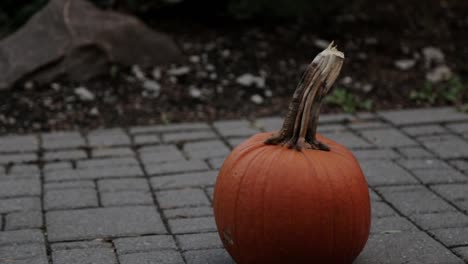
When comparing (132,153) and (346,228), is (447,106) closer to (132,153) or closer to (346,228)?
(132,153)

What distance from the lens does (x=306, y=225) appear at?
311cm

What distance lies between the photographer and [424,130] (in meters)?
5.42

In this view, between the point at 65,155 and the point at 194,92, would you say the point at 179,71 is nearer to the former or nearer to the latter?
the point at 194,92

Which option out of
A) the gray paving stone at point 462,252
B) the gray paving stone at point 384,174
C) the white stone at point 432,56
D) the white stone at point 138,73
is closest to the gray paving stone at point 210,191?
the gray paving stone at point 384,174

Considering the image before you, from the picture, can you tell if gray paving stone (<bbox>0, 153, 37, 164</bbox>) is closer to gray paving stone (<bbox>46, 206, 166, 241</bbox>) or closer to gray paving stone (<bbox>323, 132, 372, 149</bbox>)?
gray paving stone (<bbox>46, 206, 166, 241</bbox>)

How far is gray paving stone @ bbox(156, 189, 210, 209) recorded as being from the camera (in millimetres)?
4211

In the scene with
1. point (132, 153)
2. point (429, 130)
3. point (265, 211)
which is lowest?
point (132, 153)

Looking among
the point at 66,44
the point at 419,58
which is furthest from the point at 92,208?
the point at 419,58

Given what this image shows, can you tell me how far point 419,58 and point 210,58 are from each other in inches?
68.2

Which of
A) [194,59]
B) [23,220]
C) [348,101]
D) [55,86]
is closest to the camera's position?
[23,220]

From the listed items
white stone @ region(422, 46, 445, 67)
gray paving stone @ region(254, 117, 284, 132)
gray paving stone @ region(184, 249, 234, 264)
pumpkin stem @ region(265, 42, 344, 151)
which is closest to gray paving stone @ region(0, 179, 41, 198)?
gray paving stone @ region(184, 249, 234, 264)

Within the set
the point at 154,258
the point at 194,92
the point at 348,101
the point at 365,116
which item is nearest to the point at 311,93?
the point at 154,258

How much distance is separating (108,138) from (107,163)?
476 mm

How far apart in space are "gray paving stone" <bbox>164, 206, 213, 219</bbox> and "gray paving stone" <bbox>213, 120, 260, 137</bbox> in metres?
1.28
